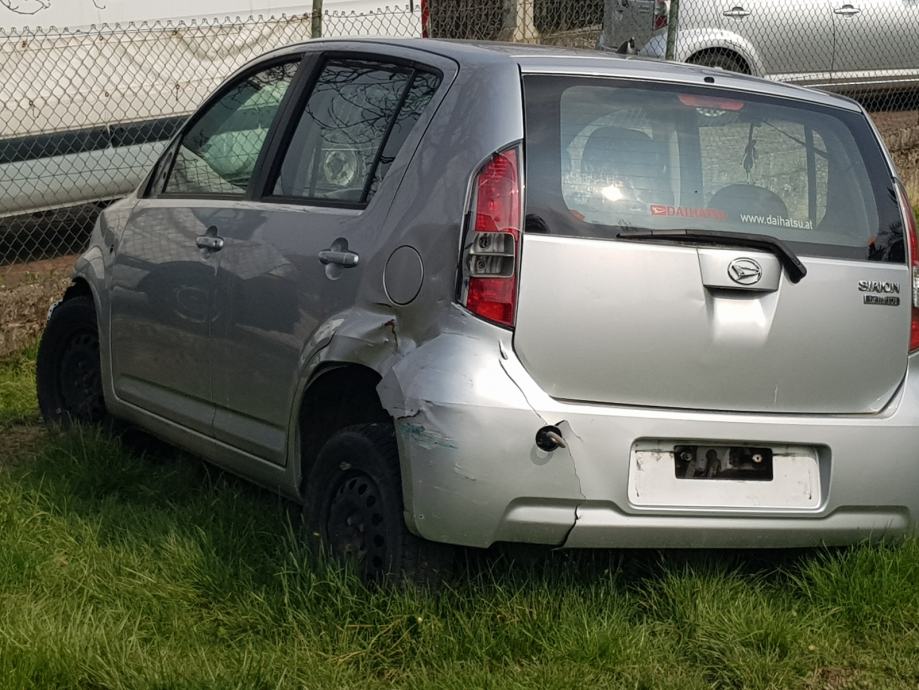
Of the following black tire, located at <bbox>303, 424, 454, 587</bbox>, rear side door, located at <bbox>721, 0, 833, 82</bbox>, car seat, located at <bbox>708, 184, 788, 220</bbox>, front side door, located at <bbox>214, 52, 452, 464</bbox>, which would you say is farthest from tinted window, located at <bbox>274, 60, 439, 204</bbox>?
rear side door, located at <bbox>721, 0, 833, 82</bbox>

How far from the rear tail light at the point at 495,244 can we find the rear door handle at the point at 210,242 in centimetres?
127

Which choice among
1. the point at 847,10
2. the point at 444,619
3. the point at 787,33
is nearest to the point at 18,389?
the point at 444,619

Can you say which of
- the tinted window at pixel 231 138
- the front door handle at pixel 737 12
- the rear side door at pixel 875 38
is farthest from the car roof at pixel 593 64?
the rear side door at pixel 875 38

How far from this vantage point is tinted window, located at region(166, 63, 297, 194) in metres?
4.78

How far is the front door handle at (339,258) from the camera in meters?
3.97

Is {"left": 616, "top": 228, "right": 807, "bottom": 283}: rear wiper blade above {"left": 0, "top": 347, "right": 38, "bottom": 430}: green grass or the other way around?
above

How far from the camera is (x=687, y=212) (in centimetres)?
382

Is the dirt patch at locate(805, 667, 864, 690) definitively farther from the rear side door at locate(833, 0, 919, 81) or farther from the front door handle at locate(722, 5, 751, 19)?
the rear side door at locate(833, 0, 919, 81)

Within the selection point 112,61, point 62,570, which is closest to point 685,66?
point 62,570

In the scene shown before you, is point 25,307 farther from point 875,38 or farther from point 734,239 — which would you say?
point 875,38

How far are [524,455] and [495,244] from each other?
0.55 metres

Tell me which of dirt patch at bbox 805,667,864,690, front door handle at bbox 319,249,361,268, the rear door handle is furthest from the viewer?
the rear door handle

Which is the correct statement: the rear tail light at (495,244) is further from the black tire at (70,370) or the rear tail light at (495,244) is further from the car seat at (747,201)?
the black tire at (70,370)

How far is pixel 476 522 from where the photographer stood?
3.57 metres
